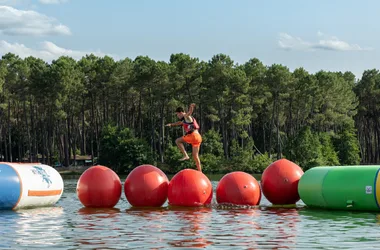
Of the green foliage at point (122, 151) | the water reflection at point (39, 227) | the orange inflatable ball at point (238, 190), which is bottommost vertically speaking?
the water reflection at point (39, 227)

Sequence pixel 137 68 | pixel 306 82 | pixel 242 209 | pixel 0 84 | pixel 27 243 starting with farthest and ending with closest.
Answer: pixel 306 82 < pixel 137 68 < pixel 0 84 < pixel 242 209 < pixel 27 243

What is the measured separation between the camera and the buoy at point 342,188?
22.0 metres

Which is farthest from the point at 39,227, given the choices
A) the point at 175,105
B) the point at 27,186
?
the point at 175,105

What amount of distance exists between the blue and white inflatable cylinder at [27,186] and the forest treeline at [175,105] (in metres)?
56.8

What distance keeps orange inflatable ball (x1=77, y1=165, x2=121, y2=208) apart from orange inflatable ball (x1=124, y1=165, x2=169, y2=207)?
0.50 m

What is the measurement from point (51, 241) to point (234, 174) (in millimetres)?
9585

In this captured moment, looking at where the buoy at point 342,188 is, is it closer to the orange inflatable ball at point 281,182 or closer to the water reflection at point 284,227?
the orange inflatable ball at point 281,182

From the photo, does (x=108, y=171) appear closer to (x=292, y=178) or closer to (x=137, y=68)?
(x=292, y=178)

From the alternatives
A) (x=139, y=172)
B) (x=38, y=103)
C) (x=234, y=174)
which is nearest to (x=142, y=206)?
(x=139, y=172)

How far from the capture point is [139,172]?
24469 millimetres

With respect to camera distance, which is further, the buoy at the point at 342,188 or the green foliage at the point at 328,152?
the green foliage at the point at 328,152

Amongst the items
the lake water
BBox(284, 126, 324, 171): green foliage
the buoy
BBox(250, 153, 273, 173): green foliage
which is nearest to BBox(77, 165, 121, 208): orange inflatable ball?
the lake water

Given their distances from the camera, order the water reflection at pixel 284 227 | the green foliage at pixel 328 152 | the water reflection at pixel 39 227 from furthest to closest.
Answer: the green foliage at pixel 328 152
the water reflection at pixel 39 227
the water reflection at pixel 284 227

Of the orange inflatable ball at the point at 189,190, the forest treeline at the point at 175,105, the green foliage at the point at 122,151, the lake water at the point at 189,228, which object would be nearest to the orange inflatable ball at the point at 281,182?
the lake water at the point at 189,228
